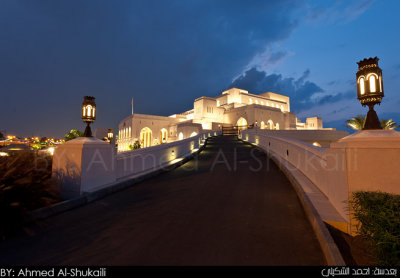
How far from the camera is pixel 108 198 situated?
15.9 ft

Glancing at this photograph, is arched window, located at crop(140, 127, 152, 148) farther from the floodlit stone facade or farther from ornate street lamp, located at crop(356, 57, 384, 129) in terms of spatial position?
ornate street lamp, located at crop(356, 57, 384, 129)

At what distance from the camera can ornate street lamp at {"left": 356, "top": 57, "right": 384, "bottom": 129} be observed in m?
3.46

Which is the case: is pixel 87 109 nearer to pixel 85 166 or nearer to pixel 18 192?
pixel 85 166

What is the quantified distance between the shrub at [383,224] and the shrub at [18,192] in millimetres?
5395

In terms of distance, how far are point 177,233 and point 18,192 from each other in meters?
3.20

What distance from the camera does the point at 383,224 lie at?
226cm

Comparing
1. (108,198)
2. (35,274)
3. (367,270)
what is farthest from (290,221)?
(108,198)

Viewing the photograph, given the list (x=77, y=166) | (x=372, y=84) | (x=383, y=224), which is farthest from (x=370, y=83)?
(x=77, y=166)

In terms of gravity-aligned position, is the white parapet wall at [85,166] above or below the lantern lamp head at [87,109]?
below

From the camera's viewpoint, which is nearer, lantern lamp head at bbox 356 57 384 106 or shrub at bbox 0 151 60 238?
shrub at bbox 0 151 60 238

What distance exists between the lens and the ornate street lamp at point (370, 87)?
3463 mm

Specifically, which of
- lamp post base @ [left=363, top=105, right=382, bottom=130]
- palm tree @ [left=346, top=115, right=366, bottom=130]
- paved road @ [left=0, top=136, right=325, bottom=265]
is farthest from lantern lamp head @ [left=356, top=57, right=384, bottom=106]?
palm tree @ [left=346, top=115, right=366, bottom=130]

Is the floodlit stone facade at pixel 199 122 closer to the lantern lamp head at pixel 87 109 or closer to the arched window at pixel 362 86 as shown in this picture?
the lantern lamp head at pixel 87 109

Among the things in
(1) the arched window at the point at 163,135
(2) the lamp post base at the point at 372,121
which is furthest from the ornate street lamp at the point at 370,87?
(1) the arched window at the point at 163,135
